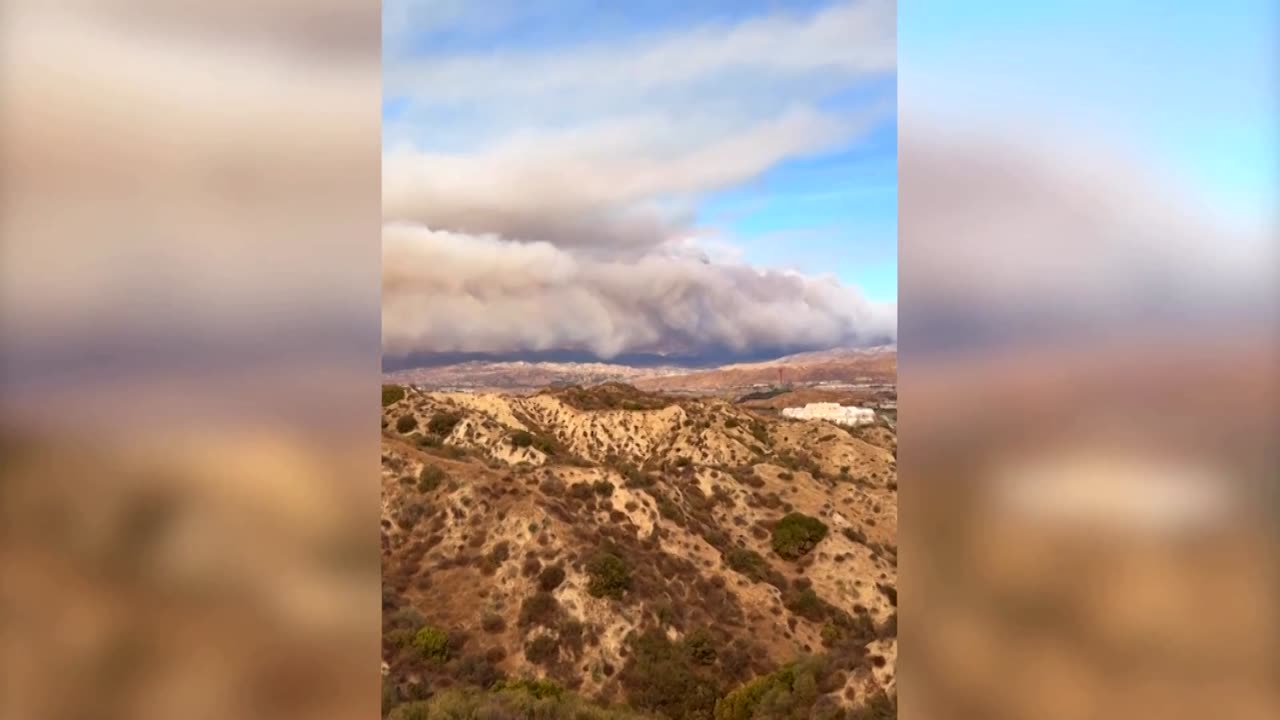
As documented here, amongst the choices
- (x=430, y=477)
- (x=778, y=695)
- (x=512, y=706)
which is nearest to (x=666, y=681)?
(x=778, y=695)

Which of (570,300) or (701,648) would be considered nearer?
(570,300)

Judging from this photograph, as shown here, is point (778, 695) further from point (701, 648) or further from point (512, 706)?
point (512, 706)

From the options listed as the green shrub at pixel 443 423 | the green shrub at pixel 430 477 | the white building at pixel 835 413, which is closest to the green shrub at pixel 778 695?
the white building at pixel 835 413

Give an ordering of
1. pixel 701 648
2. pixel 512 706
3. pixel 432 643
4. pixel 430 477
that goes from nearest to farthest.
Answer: pixel 512 706 → pixel 432 643 → pixel 701 648 → pixel 430 477

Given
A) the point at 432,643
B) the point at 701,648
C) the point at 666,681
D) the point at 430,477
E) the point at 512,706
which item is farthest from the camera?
the point at 430,477

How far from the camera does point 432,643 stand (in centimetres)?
589

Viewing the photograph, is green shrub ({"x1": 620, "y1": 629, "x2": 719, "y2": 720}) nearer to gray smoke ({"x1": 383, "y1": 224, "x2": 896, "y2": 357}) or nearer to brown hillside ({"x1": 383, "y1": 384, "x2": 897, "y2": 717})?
brown hillside ({"x1": 383, "y1": 384, "x2": 897, "y2": 717})

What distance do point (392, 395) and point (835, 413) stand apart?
3.95 m

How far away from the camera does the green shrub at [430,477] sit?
6.81m

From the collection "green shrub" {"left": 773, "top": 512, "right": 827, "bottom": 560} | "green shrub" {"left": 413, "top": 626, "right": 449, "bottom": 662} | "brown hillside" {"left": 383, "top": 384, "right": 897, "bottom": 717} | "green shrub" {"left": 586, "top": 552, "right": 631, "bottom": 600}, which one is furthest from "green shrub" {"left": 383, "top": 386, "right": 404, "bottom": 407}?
"green shrub" {"left": 773, "top": 512, "right": 827, "bottom": 560}
